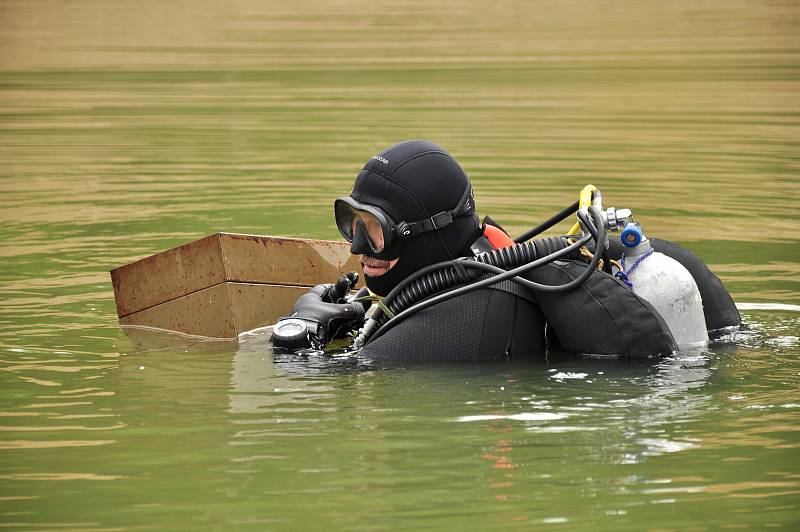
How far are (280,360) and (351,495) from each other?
1.76 m

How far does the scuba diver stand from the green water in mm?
109

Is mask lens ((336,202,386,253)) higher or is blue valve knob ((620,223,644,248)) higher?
mask lens ((336,202,386,253))

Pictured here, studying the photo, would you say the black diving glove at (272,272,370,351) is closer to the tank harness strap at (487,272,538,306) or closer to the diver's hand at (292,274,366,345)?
the diver's hand at (292,274,366,345)

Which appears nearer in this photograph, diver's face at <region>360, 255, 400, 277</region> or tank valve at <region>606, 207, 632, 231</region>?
tank valve at <region>606, 207, 632, 231</region>

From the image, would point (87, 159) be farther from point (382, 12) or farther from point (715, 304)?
point (382, 12)

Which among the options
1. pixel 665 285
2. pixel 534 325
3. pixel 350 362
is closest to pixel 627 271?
pixel 665 285

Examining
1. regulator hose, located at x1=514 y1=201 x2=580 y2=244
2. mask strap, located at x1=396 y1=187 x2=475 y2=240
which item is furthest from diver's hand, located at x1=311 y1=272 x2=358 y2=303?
regulator hose, located at x1=514 y1=201 x2=580 y2=244

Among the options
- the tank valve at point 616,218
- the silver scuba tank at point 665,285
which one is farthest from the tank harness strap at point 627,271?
the tank valve at point 616,218

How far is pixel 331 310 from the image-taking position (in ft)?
20.6

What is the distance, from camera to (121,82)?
2152cm

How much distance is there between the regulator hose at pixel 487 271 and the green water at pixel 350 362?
0.28 metres

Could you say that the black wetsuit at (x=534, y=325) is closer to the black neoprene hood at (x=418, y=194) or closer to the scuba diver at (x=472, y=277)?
the scuba diver at (x=472, y=277)

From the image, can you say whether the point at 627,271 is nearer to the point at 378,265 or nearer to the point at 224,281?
the point at 378,265

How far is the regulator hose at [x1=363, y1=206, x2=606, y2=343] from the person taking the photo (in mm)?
5613
